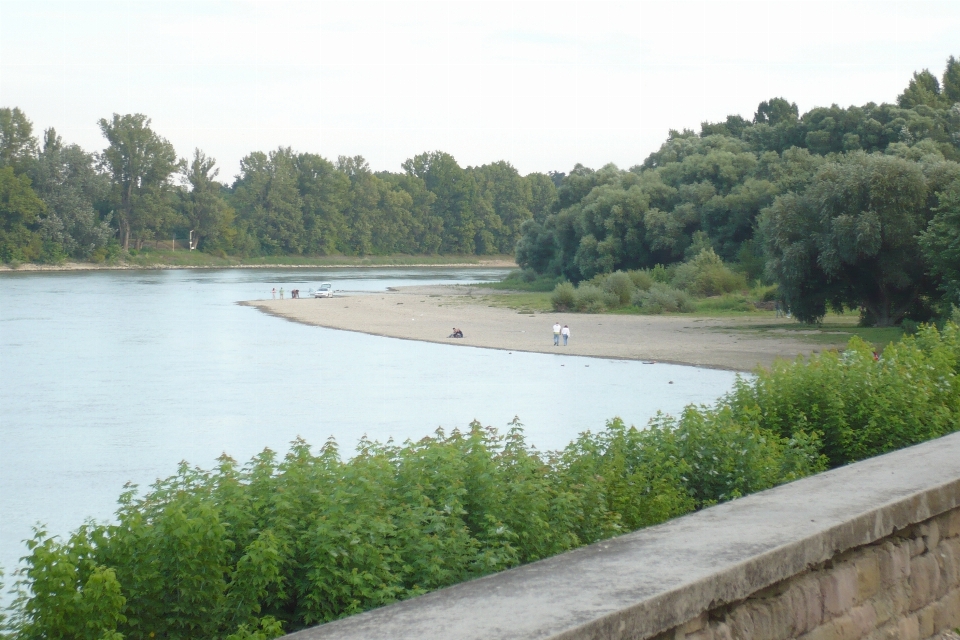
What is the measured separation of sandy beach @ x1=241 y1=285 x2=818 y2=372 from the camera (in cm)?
3966

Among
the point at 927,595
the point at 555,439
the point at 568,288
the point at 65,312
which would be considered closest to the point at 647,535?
the point at 927,595

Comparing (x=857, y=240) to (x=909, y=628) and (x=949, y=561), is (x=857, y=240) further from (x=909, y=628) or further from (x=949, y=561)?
(x=909, y=628)

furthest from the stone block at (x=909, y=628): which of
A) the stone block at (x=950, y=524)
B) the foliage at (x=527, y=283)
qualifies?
A: the foliage at (x=527, y=283)

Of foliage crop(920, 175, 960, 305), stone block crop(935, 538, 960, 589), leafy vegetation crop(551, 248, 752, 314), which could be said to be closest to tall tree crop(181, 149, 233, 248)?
leafy vegetation crop(551, 248, 752, 314)

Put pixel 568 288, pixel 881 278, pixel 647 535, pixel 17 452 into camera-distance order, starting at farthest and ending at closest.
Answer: pixel 568 288 → pixel 881 278 → pixel 17 452 → pixel 647 535

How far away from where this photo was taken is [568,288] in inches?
2586

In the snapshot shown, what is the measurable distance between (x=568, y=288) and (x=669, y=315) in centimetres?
829

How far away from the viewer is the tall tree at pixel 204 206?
520 feet

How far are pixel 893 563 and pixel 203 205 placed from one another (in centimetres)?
15994

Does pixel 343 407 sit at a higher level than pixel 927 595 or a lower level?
lower

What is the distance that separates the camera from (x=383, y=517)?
247 inches

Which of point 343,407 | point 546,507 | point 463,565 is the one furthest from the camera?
point 343,407

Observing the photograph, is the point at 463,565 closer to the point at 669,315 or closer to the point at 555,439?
the point at 555,439

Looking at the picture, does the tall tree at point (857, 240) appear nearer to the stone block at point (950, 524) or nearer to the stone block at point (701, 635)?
the stone block at point (950, 524)
